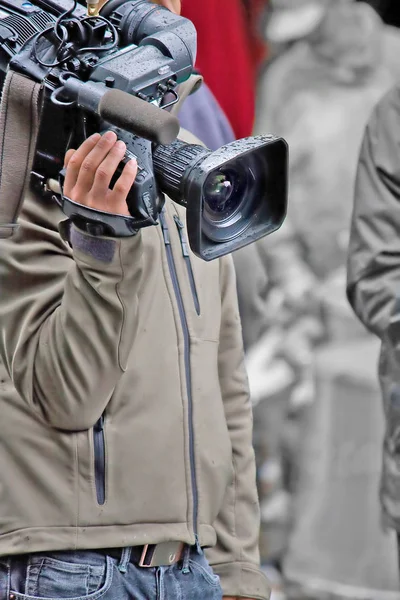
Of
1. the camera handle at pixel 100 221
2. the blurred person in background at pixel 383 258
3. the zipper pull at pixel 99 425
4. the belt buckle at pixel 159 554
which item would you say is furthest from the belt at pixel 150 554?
the blurred person in background at pixel 383 258

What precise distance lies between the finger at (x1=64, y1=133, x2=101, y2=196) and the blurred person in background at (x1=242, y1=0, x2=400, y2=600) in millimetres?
1861

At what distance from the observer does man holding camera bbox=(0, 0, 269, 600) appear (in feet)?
5.39

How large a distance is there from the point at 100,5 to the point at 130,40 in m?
0.27

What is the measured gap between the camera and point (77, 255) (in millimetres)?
1621

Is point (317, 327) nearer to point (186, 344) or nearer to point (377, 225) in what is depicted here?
point (377, 225)

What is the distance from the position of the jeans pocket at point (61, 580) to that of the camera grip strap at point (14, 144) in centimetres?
47

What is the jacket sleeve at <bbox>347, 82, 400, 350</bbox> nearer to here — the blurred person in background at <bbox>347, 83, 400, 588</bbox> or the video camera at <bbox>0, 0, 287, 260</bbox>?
the blurred person in background at <bbox>347, 83, 400, 588</bbox>

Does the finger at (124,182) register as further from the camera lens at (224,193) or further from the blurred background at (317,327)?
the blurred background at (317,327)

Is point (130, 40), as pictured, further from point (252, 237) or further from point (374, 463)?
point (374, 463)

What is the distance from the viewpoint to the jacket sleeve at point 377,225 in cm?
248

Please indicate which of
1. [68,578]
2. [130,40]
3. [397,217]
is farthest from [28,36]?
[397,217]

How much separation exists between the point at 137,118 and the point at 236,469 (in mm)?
775

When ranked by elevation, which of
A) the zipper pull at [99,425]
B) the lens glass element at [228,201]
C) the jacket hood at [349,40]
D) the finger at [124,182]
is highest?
the finger at [124,182]

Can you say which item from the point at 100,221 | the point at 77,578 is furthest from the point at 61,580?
the point at 100,221
